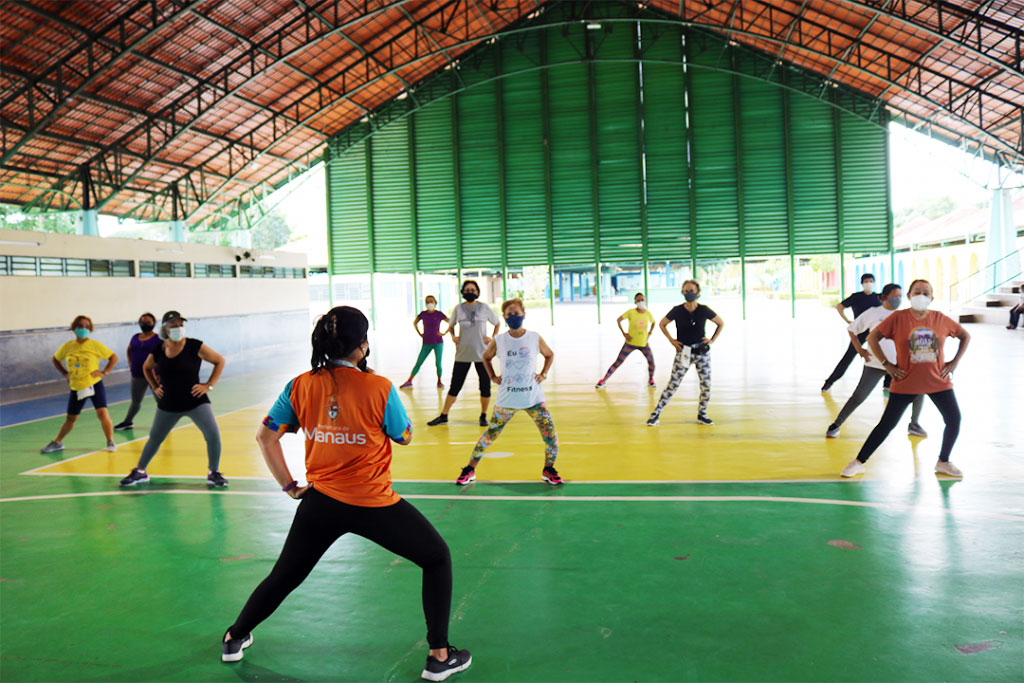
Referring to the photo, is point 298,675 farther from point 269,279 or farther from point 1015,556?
point 269,279

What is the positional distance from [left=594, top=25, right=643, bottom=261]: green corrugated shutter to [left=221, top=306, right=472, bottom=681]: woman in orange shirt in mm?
30944

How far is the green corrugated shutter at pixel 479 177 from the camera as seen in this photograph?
114 feet

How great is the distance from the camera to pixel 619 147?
33.7 meters

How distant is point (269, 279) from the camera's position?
2941cm

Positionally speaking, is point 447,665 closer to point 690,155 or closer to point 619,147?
point 619,147

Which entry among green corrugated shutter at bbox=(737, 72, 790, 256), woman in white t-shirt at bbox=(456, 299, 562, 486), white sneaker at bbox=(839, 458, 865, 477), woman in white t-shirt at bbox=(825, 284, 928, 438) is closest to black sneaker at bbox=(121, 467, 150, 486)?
woman in white t-shirt at bbox=(456, 299, 562, 486)

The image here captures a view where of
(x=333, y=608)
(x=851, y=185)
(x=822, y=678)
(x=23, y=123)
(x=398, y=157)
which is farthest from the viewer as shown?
(x=398, y=157)

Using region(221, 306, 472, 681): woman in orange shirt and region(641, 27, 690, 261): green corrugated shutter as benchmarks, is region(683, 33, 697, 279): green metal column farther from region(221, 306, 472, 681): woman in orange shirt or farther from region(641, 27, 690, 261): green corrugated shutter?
region(221, 306, 472, 681): woman in orange shirt

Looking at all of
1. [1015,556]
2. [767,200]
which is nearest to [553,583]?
[1015,556]

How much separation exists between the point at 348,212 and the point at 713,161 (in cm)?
1695

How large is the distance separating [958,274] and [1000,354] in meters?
28.6

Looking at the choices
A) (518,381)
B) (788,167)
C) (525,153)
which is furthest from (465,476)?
(788,167)

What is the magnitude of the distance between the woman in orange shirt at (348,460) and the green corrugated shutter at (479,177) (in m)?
31.6

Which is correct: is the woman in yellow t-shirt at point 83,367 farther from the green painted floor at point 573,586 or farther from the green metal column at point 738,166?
the green metal column at point 738,166
